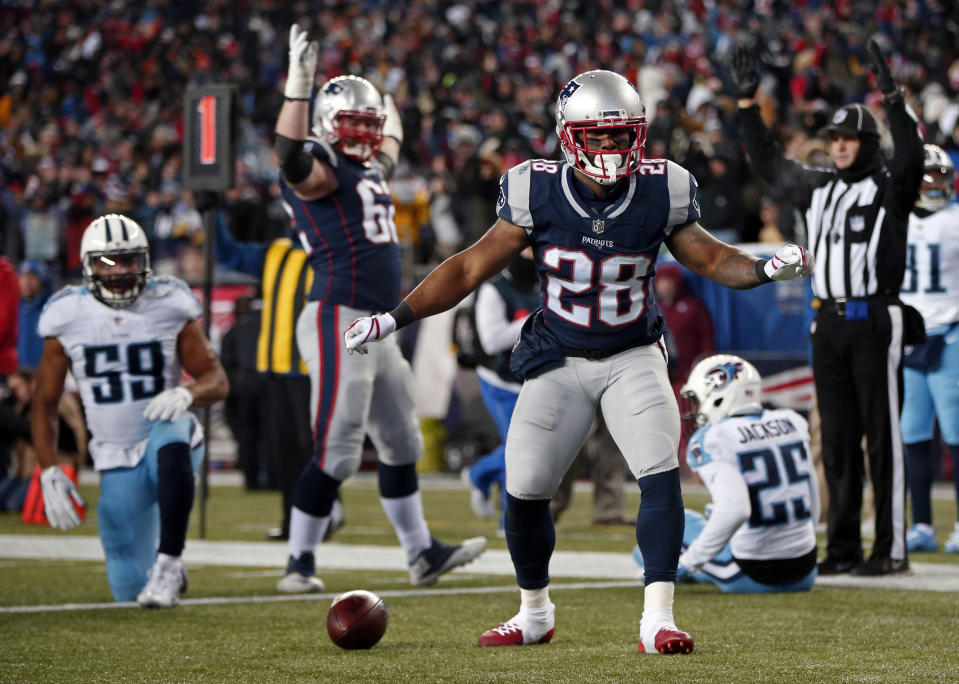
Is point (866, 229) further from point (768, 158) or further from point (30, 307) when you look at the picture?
point (30, 307)

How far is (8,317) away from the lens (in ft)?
36.0

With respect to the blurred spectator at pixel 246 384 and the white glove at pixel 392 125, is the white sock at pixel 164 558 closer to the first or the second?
the white glove at pixel 392 125

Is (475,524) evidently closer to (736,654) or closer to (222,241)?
(222,241)

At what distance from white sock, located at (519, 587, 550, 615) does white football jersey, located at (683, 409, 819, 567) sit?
125cm

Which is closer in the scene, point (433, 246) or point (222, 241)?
point (222, 241)

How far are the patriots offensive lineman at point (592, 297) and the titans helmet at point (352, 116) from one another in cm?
201

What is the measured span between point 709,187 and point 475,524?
15.1 ft

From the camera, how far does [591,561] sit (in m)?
7.59

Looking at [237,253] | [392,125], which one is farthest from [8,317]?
[392,125]

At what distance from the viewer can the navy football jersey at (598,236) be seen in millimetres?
4633

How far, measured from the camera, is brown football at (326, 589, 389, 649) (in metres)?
4.75

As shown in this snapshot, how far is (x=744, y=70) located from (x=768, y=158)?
1.41ft

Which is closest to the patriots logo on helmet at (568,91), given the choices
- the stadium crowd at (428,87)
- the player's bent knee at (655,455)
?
the player's bent knee at (655,455)

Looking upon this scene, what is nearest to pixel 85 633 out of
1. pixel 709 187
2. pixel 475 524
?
pixel 475 524
